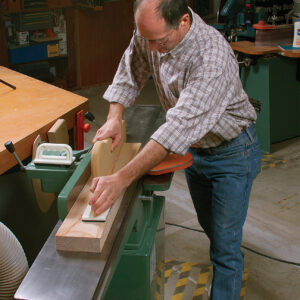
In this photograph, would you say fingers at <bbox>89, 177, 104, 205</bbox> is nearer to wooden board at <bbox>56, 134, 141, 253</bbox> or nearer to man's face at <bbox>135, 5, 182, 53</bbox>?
wooden board at <bbox>56, 134, 141, 253</bbox>

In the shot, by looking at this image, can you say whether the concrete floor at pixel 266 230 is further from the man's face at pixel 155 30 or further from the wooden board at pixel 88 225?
the man's face at pixel 155 30

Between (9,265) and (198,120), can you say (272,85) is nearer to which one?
(198,120)

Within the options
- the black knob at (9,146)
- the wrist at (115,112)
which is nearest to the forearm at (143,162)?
the wrist at (115,112)

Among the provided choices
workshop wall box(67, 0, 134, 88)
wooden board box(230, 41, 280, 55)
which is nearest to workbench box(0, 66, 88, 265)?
wooden board box(230, 41, 280, 55)

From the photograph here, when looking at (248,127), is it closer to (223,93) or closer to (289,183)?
(223,93)

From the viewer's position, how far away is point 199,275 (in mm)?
2197

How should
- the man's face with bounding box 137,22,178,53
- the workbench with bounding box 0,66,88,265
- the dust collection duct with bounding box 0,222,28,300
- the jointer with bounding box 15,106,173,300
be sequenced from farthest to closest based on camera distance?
the workbench with bounding box 0,66,88,265, the man's face with bounding box 137,22,178,53, the dust collection duct with bounding box 0,222,28,300, the jointer with bounding box 15,106,173,300

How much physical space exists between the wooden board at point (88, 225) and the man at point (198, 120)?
0.05 metres

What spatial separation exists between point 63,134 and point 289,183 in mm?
1798

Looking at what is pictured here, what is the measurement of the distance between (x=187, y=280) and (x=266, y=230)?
628 millimetres

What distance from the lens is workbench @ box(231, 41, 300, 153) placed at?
3213 millimetres

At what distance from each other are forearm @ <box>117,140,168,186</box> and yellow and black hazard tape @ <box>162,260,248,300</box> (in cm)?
102

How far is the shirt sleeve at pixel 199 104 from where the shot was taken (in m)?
1.28

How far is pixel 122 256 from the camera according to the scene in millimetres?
1378
